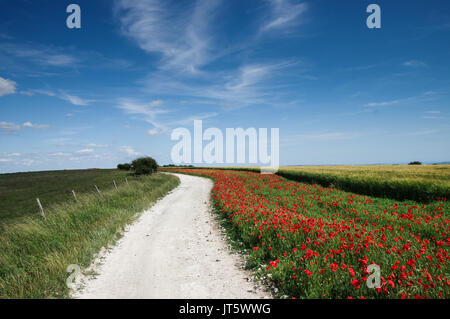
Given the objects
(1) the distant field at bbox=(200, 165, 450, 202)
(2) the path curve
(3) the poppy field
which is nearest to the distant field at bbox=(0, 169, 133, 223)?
(2) the path curve

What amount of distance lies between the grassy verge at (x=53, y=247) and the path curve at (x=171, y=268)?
0.51m

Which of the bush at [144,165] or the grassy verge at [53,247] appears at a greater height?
the bush at [144,165]

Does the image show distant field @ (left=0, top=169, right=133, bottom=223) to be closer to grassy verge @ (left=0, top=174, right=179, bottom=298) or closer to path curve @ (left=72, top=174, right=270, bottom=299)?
grassy verge @ (left=0, top=174, right=179, bottom=298)

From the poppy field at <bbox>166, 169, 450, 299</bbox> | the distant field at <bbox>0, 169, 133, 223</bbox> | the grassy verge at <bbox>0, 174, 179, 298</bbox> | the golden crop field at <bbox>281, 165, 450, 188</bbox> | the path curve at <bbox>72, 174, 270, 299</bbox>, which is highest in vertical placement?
the golden crop field at <bbox>281, 165, 450, 188</bbox>

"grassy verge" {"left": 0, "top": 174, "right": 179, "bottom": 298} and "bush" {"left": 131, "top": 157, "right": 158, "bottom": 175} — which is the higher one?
"bush" {"left": 131, "top": 157, "right": 158, "bottom": 175}

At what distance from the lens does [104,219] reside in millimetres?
9719

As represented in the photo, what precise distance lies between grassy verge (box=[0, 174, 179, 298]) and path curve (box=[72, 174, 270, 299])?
0.51 metres

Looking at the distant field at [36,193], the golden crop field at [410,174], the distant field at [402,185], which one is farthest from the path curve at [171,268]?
the distant field at [36,193]

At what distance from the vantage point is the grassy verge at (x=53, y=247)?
4.73 m

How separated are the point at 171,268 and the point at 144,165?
156ft

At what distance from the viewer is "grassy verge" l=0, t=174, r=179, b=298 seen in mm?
4734

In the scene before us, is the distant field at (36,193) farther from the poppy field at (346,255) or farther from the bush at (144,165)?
the poppy field at (346,255)

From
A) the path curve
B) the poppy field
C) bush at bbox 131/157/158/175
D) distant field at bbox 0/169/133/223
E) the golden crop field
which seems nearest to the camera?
the poppy field

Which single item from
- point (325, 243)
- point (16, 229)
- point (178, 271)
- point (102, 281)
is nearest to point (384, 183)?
point (325, 243)
